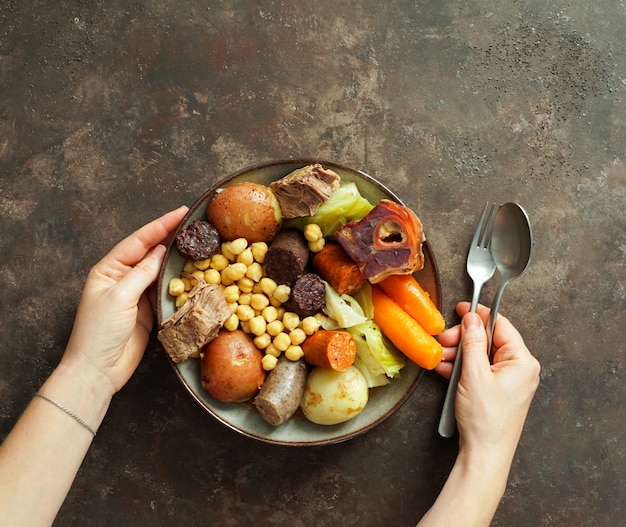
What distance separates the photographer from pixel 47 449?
273 cm

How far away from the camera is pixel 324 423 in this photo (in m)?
2.95

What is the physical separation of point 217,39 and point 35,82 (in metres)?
1.01

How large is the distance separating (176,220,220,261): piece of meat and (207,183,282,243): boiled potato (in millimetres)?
57

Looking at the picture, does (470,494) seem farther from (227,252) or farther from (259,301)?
(227,252)

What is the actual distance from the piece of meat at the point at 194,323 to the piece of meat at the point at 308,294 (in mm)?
343

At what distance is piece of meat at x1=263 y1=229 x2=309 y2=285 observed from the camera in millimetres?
2834

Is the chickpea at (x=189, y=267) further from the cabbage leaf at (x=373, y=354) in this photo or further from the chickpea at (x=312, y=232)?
the cabbage leaf at (x=373, y=354)

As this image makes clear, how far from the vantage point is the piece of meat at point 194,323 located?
8.96 feet

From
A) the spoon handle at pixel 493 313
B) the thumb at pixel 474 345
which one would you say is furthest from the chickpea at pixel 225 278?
the spoon handle at pixel 493 313

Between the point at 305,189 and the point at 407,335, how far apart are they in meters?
0.84

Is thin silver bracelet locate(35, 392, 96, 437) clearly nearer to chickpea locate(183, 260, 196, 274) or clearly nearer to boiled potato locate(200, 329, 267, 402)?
boiled potato locate(200, 329, 267, 402)

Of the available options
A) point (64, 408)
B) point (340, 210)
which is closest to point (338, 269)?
point (340, 210)

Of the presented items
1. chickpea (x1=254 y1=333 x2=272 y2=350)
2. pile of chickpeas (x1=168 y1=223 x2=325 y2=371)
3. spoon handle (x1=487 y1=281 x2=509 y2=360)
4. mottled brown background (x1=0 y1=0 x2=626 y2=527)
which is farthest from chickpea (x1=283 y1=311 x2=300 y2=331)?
spoon handle (x1=487 y1=281 x2=509 y2=360)

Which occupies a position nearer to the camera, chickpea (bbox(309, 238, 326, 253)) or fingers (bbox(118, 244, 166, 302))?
fingers (bbox(118, 244, 166, 302))
